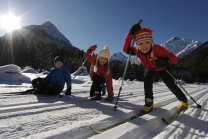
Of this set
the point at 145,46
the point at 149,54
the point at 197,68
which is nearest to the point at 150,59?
the point at 149,54

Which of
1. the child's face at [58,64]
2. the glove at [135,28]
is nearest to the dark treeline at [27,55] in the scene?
the child's face at [58,64]

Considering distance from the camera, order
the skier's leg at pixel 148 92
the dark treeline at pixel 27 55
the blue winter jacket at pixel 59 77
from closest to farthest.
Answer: the skier's leg at pixel 148 92 < the blue winter jacket at pixel 59 77 < the dark treeline at pixel 27 55

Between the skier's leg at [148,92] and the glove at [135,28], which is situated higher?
the glove at [135,28]

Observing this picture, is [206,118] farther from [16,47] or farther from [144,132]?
[16,47]

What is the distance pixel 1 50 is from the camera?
209 feet

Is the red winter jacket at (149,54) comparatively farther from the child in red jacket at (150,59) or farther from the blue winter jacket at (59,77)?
the blue winter jacket at (59,77)

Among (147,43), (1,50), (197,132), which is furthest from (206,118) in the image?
(1,50)

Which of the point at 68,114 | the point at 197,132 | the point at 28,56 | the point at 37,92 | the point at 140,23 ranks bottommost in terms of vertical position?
the point at 197,132

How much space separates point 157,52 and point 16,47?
212ft

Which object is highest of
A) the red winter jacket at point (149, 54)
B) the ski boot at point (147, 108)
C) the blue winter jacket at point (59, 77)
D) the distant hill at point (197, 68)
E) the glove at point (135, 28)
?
the distant hill at point (197, 68)

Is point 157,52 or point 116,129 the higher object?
point 157,52

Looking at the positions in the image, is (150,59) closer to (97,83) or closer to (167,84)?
(167,84)

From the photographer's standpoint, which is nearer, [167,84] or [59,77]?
[167,84]

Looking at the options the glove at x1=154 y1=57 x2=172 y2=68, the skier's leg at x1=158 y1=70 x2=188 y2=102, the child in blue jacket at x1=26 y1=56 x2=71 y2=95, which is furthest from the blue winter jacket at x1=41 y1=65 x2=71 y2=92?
the glove at x1=154 y1=57 x2=172 y2=68
